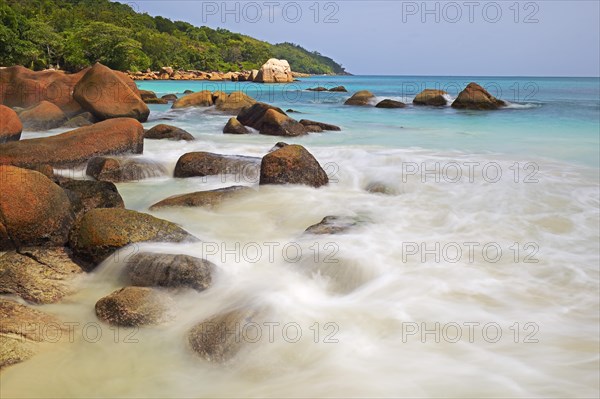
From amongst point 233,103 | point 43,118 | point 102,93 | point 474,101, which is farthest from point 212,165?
point 474,101

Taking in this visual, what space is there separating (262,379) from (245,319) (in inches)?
21.5

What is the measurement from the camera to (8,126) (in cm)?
869

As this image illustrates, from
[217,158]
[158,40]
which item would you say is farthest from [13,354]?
[158,40]

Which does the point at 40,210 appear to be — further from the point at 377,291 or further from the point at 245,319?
the point at 377,291

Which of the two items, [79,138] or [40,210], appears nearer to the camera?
[40,210]

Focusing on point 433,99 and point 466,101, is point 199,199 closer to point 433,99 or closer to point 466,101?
point 466,101

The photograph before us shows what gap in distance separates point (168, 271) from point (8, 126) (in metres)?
6.80

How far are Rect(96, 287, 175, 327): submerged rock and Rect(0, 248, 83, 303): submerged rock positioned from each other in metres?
0.55

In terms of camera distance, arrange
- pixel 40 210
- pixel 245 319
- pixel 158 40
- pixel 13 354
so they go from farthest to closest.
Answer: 1. pixel 158 40
2. pixel 40 210
3. pixel 245 319
4. pixel 13 354

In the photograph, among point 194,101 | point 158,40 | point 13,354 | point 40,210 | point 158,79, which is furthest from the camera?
point 158,40

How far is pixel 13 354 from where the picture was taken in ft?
9.39

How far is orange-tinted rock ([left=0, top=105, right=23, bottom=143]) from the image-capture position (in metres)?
8.66

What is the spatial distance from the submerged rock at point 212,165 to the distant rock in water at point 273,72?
51.4 meters

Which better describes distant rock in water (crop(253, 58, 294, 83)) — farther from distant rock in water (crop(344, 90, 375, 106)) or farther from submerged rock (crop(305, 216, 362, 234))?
submerged rock (crop(305, 216, 362, 234))
